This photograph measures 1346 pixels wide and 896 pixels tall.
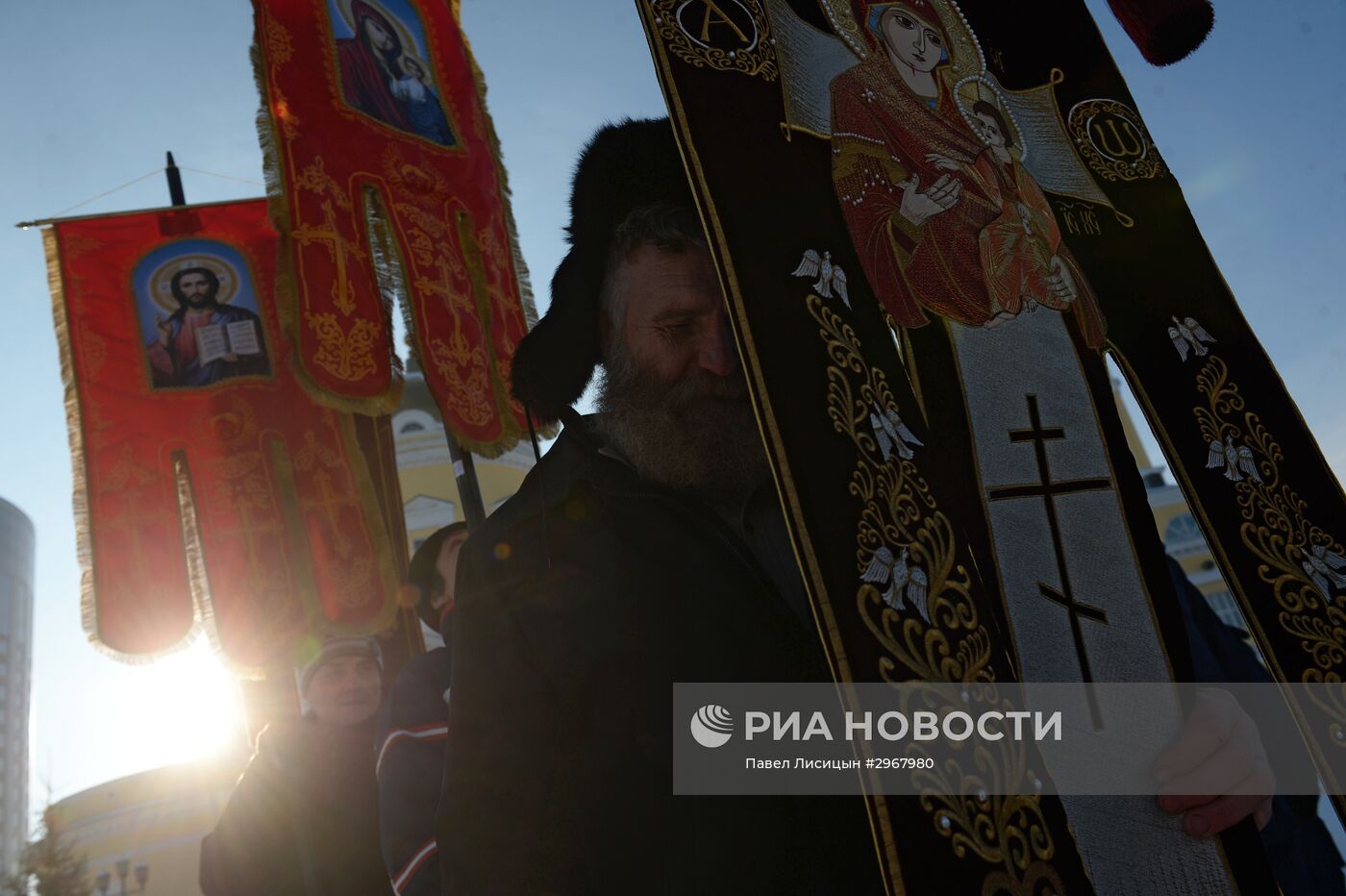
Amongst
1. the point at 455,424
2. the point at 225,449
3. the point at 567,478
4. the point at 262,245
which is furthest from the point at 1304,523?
the point at 262,245

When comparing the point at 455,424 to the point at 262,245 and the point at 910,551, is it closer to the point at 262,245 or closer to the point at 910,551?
the point at 262,245

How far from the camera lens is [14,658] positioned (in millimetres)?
67500

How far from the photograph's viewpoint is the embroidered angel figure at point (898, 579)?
1317 millimetres

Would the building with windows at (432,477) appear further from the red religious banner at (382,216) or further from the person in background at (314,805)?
the person in background at (314,805)

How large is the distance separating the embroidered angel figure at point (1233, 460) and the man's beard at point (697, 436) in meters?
1.07

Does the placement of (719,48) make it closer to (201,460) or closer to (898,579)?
(898,579)

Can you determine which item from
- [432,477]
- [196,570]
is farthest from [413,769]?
[432,477]

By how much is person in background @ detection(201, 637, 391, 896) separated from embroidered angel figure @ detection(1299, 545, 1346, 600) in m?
3.43

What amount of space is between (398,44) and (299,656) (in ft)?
12.6

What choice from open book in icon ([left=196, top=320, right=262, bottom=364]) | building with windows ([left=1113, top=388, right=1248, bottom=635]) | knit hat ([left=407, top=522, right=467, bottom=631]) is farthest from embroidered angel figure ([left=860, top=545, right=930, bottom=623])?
building with windows ([left=1113, top=388, right=1248, bottom=635])

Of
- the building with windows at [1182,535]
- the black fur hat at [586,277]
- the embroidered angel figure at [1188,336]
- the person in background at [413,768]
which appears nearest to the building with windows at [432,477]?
the building with windows at [1182,535]

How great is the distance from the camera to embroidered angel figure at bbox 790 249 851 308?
1.57 metres

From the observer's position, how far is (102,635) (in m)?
5.32

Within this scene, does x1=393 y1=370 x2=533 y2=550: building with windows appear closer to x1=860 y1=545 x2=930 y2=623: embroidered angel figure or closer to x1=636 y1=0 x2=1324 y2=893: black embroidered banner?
x1=636 y1=0 x2=1324 y2=893: black embroidered banner
